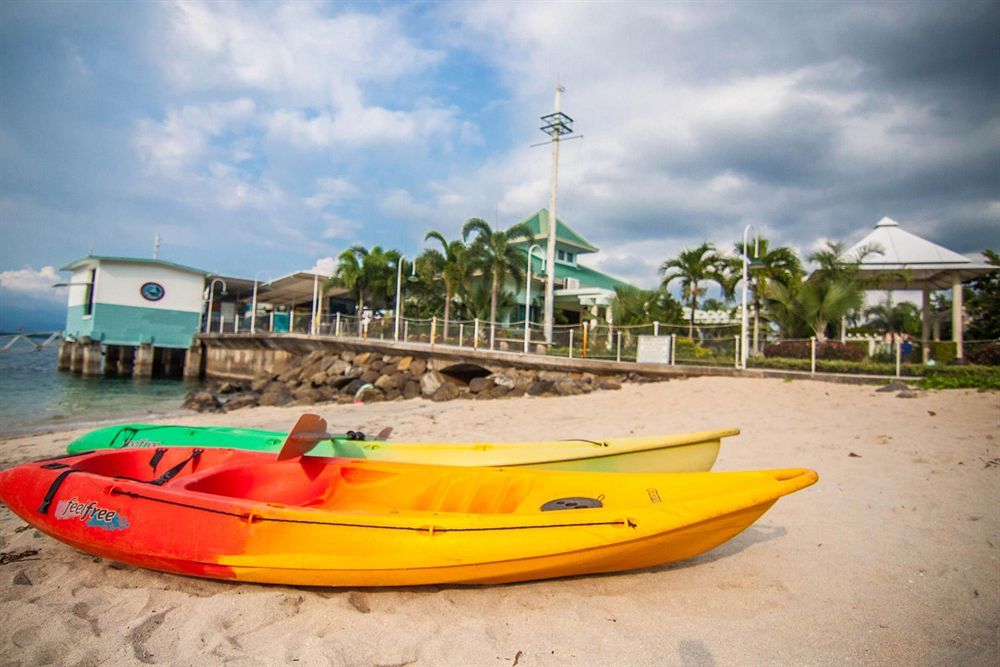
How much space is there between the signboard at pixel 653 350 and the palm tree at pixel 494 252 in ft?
32.0

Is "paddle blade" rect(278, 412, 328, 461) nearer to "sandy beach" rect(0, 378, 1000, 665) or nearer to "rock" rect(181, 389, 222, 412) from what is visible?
"sandy beach" rect(0, 378, 1000, 665)

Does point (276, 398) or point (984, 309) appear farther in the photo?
point (984, 309)

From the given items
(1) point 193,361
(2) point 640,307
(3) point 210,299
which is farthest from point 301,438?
(3) point 210,299

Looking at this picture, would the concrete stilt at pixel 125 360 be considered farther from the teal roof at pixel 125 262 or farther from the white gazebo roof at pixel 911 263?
the white gazebo roof at pixel 911 263

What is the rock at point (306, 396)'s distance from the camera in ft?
61.4

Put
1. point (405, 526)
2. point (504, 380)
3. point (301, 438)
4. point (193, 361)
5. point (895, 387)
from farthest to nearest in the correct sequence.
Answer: point (193, 361) → point (504, 380) → point (895, 387) → point (301, 438) → point (405, 526)

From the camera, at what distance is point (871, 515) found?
16.4ft

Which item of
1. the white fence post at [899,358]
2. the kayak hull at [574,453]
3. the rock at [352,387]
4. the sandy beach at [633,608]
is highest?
the white fence post at [899,358]

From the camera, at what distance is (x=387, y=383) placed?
66.6ft

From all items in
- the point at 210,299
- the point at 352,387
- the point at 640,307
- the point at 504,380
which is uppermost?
the point at 210,299

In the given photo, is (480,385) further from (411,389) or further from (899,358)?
(899,358)

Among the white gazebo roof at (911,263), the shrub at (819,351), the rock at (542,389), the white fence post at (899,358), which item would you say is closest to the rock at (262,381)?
the rock at (542,389)

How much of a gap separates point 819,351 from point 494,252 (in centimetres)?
1476

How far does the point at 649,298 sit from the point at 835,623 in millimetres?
21736
